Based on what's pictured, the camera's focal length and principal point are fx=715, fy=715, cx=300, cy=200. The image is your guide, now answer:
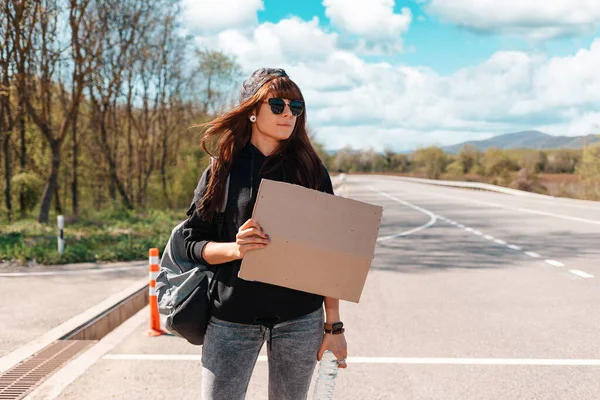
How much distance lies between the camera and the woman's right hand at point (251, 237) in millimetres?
2396

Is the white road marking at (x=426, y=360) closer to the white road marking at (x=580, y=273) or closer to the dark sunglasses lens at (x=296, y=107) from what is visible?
the dark sunglasses lens at (x=296, y=107)

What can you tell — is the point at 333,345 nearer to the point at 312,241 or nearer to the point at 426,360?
the point at 312,241

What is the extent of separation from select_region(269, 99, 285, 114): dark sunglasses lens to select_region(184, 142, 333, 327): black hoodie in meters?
0.19

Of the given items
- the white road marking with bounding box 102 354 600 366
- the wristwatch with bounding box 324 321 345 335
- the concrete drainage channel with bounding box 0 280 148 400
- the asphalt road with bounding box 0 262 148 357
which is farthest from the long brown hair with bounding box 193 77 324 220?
the asphalt road with bounding box 0 262 148 357

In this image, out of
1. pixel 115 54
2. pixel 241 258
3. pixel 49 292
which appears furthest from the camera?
pixel 115 54

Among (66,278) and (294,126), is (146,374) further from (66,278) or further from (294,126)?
(66,278)

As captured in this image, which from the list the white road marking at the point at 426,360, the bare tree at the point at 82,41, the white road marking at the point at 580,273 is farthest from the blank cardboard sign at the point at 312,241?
the bare tree at the point at 82,41

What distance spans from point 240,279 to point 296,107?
2.16 ft

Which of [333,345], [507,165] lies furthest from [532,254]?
[507,165]

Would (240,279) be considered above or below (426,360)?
above

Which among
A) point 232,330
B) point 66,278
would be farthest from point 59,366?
point 66,278

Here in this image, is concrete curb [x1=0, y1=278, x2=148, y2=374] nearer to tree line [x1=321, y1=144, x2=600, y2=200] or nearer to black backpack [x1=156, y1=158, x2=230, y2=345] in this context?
black backpack [x1=156, y1=158, x2=230, y2=345]

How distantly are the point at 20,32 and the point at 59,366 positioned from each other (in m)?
15.2

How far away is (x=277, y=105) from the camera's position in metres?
2.59
